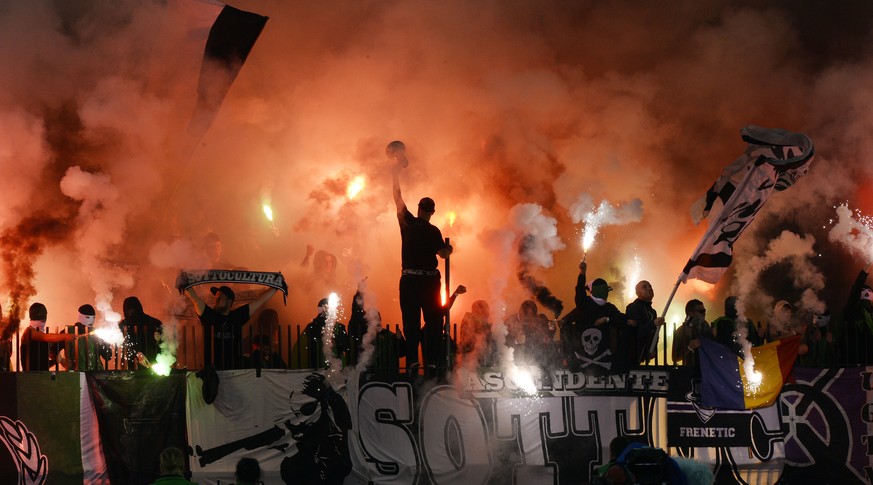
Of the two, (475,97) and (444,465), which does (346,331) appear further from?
(475,97)

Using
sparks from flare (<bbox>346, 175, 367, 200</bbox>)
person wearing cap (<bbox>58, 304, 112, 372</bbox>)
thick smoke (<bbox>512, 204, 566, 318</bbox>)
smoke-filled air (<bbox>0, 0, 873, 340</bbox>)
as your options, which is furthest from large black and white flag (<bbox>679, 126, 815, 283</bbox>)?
person wearing cap (<bbox>58, 304, 112, 372</bbox>)

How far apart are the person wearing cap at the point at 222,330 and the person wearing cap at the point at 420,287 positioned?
1.86 m

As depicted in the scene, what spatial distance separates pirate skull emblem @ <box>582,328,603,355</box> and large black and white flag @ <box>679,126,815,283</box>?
127 cm

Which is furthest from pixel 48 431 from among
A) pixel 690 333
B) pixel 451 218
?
pixel 451 218

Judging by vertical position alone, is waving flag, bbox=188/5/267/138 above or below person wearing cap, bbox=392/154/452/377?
above

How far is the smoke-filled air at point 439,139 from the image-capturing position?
17469 mm

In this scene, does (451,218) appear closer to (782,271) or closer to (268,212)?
(268,212)

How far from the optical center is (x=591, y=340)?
490 inches

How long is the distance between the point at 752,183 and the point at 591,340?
2568 millimetres

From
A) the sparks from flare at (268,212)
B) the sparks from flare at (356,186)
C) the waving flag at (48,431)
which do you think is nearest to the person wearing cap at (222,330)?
the waving flag at (48,431)

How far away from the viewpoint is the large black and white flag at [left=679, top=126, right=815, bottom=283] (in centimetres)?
1260

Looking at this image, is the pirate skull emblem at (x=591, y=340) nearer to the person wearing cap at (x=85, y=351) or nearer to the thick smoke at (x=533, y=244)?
the thick smoke at (x=533, y=244)

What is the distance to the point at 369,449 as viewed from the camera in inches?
486

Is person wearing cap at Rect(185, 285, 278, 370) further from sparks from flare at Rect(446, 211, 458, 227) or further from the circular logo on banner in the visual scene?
sparks from flare at Rect(446, 211, 458, 227)
